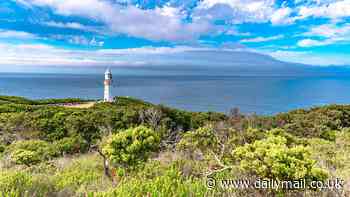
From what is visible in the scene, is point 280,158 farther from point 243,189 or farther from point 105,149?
point 105,149

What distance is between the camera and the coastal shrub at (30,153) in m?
5.47

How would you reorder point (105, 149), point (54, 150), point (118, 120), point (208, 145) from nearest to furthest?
point (105, 149), point (208, 145), point (54, 150), point (118, 120)

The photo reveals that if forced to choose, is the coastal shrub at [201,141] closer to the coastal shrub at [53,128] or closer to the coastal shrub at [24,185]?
the coastal shrub at [24,185]

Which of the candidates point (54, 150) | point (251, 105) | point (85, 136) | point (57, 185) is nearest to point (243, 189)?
point (57, 185)

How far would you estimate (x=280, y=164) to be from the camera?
9.07 ft

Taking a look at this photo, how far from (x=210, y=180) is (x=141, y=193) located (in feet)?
3.09

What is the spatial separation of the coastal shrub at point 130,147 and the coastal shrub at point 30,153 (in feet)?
7.46

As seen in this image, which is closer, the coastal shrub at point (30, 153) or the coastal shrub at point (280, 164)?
the coastal shrub at point (280, 164)

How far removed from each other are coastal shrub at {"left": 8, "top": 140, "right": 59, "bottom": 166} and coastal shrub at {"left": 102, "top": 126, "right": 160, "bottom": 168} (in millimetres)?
2272

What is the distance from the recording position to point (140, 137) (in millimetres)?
4465

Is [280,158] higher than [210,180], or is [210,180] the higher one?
[280,158]

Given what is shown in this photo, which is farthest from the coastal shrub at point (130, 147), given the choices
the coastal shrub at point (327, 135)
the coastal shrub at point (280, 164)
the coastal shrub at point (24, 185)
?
the coastal shrub at point (327, 135)

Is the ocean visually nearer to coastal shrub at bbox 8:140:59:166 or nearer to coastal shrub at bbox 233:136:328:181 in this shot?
coastal shrub at bbox 8:140:59:166

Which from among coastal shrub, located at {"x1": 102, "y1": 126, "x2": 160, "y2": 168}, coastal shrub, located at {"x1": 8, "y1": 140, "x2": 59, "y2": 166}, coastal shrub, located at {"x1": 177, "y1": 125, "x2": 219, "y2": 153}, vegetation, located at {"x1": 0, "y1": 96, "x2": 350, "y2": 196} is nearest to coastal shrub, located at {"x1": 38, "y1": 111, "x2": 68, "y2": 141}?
vegetation, located at {"x1": 0, "y1": 96, "x2": 350, "y2": 196}
